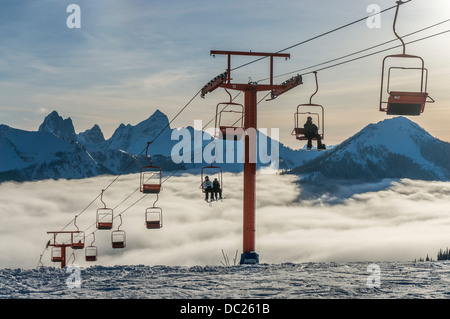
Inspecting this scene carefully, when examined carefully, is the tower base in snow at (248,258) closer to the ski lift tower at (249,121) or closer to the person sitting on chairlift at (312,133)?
the ski lift tower at (249,121)

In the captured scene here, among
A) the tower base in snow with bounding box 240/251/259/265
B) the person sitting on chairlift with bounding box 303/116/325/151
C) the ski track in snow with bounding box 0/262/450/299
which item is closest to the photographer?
the ski track in snow with bounding box 0/262/450/299

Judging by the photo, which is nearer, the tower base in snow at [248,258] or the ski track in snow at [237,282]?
the ski track in snow at [237,282]

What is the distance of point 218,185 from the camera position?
30094 mm

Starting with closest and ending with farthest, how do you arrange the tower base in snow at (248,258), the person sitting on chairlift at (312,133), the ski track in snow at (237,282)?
the ski track in snow at (237,282), the person sitting on chairlift at (312,133), the tower base in snow at (248,258)

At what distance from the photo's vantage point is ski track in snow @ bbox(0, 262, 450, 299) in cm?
1891

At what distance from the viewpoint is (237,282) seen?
2161 centimetres

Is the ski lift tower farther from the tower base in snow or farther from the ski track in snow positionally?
the ski track in snow

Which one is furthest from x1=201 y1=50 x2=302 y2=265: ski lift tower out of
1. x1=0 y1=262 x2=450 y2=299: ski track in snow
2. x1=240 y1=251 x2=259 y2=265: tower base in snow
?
x1=0 y1=262 x2=450 y2=299: ski track in snow

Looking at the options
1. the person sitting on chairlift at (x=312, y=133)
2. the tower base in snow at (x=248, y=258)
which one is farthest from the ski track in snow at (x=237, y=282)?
the person sitting on chairlift at (x=312, y=133)

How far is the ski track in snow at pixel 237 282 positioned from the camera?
62.0 ft

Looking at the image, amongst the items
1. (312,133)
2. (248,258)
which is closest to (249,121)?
(312,133)
